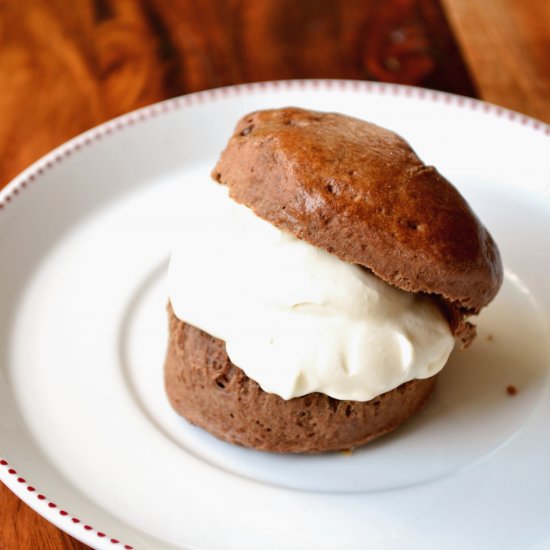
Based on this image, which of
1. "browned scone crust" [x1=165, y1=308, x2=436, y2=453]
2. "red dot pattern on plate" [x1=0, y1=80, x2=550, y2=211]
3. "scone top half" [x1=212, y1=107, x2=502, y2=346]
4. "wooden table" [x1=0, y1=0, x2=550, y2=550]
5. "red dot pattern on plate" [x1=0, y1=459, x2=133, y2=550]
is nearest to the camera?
"red dot pattern on plate" [x1=0, y1=459, x2=133, y2=550]

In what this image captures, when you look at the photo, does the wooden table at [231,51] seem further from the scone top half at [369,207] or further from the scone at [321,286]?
the scone top half at [369,207]

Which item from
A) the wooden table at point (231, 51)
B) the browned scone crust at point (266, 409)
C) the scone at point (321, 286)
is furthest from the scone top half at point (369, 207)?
the wooden table at point (231, 51)

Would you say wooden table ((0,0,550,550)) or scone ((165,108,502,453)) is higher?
wooden table ((0,0,550,550))

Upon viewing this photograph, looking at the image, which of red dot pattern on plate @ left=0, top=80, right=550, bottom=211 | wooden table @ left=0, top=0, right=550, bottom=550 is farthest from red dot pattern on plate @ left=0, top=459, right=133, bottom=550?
wooden table @ left=0, top=0, right=550, bottom=550

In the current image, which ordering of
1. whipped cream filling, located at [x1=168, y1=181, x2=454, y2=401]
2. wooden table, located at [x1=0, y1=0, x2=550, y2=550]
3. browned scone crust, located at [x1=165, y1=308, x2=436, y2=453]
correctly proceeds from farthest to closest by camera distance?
wooden table, located at [x1=0, y1=0, x2=550, y2=550] < browned scone crust, located at [x1=165, y1=308, x2=436, y2=453] < whipped cream filling, located at [x1=168, y1=181, x2=454, y2=401]

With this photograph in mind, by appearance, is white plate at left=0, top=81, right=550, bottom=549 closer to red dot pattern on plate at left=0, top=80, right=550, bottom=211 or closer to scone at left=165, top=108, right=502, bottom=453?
red dot pattern on plate at left=0, top=80, right=550, bottom=211

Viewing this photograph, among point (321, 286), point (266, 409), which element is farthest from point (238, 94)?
point (266, 409)
